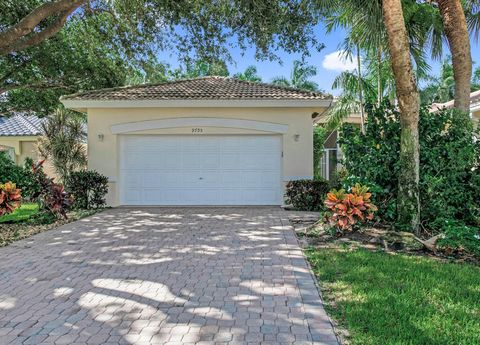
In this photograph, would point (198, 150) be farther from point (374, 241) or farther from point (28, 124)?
point (28, 124)

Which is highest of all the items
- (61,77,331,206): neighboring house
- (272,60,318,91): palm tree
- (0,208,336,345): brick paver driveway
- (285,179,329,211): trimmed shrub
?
(272,60,318,91): palm tree

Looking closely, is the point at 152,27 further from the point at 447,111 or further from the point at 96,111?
the point at 447,111

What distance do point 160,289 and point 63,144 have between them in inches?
456

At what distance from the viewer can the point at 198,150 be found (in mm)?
13836

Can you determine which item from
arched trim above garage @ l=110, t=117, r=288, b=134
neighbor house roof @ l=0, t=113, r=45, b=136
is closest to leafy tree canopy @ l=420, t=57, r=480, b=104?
arched trim above garage @ l=110, t=117, r=288, b=134

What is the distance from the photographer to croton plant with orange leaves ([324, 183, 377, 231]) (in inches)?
303

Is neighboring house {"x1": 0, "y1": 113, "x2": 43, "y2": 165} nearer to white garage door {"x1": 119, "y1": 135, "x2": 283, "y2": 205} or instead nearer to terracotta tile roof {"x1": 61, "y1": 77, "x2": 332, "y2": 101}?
terracotta tile roof {"x1": 61, "y1": 77, "x2": 332, "y2": 101}

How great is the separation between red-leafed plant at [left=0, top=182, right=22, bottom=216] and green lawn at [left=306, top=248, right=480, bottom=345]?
6.99 metres

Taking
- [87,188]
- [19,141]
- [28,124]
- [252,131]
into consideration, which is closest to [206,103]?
[252,131]

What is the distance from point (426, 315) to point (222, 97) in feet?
33.6

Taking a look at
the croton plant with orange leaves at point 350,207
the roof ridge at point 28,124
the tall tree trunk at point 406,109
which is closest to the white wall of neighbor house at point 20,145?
the roof ridge at point 28,124

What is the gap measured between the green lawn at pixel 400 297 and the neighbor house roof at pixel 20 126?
18.1m

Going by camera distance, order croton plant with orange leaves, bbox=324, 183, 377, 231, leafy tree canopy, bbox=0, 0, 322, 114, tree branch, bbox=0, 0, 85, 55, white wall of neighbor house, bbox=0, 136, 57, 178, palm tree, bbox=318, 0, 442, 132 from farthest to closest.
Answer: white wall of neighbor house, bbox=0, 136, 57, 178 < leafy tree canopy, bbox=0, 0, 322, 114 < tree branch, bbox=0, 0, 85, 55 < palm tree, bbox=318, 0, 442, 132 < croton plant with orange leaves, bbox=324, 183, 377, 231

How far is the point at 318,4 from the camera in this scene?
31.2 ft
